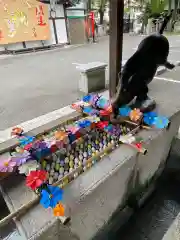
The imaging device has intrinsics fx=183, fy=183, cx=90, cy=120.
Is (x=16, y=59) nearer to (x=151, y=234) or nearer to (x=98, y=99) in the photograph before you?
(x=98, y=99)

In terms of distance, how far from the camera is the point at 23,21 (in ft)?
27.6

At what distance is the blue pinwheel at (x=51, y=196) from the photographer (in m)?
1.14

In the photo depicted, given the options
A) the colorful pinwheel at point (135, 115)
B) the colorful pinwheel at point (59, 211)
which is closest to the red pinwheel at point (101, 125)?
the colorful pinwheel at point (135, 115)

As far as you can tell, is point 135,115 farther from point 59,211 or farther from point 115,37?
point 59,211

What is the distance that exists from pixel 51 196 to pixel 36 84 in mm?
4253

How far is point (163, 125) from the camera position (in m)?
1.93

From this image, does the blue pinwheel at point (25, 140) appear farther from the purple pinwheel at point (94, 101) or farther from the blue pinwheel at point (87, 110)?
the purple pinwheel at point (94, 101)

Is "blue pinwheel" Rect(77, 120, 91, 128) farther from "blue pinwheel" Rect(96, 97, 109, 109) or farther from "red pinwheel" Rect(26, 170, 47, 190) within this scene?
"red pinwheel" Rect(26, 170, 47, 190)

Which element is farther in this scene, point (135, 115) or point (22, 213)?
point (135, 115)

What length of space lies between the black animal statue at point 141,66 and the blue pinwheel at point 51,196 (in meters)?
1.13

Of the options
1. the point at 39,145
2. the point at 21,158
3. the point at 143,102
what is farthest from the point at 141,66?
the point at 21,158

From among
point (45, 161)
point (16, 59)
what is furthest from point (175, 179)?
point (16, 59)

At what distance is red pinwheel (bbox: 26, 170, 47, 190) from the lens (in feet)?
4.07

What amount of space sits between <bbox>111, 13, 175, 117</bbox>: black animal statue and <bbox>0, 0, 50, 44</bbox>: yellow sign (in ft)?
26.3
